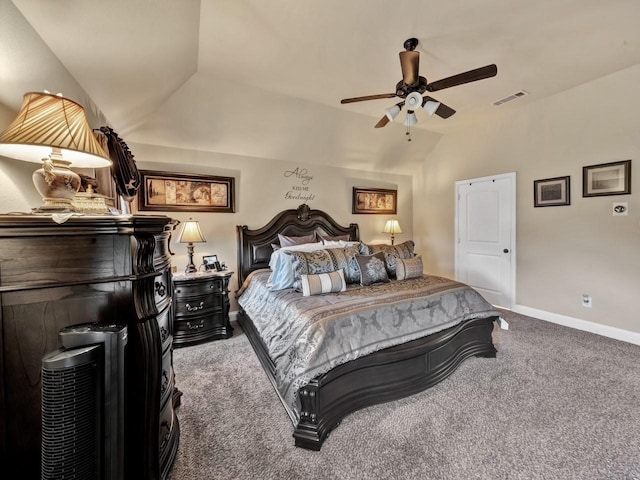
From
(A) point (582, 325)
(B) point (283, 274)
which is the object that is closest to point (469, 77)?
(B) point (283, 274)

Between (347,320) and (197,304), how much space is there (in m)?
2.02

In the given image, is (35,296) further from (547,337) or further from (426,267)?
(426,267)

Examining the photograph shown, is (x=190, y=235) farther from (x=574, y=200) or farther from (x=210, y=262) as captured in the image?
(x=574, y=200)

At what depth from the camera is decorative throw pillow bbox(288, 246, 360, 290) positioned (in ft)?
8.84

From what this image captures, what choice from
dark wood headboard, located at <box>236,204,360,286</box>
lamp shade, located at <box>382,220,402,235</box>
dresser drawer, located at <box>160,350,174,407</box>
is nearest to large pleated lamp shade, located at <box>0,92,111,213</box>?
dresser drawer, located at <box>160,350,174,407</box>

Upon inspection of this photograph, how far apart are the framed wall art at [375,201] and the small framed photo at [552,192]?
2236 mm

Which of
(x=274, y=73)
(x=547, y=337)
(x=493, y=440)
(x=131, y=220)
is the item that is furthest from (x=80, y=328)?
(x=547, y=337)

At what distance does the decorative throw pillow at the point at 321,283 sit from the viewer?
242cm

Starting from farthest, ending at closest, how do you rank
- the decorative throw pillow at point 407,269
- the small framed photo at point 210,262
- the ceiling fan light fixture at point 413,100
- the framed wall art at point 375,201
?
the framed wall art at point 375,201, the small framed photo at point 210,262, the decorative throw pillow at point 407,269, the ceiling fan light fixture at point 413,100

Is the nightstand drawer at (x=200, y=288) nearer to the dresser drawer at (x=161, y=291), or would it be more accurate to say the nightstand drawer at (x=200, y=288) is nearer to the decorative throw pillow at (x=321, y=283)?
the decorative throw pillow at (x=321, y=283)

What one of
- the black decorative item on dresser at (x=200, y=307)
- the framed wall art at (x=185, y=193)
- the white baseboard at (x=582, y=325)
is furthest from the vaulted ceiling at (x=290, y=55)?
the white baseboard at (x=582, y=325)

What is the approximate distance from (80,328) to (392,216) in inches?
200

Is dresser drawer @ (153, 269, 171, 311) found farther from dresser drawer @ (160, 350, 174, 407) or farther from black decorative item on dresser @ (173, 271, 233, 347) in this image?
black decorative item on dresser @ (173, 271, 233, 347)

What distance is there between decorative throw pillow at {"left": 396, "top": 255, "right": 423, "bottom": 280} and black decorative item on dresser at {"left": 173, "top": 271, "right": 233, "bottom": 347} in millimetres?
2068
